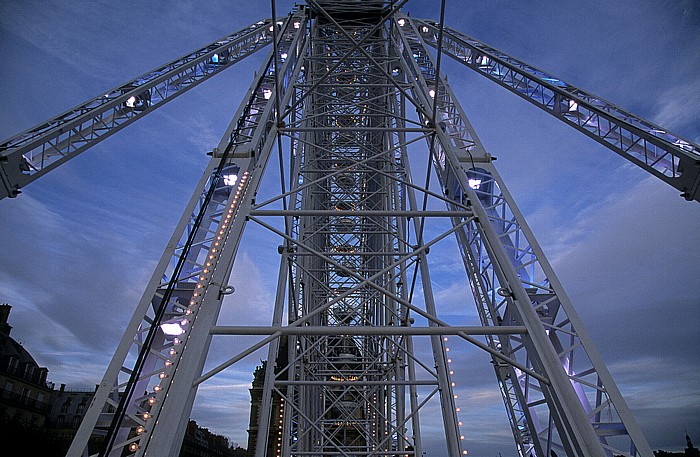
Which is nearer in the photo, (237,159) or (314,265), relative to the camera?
(237,159)

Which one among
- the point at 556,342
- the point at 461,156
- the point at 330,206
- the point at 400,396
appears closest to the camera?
the point at 556,342

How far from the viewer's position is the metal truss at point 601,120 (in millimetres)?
6627

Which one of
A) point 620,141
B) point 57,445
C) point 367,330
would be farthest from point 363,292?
point 57,445

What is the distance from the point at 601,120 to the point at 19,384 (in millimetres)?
29391

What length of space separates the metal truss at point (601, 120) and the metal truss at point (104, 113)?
210 inches

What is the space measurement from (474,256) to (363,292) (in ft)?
19.5

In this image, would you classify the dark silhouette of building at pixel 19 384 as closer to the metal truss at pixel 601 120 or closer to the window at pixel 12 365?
the window at pixel 12 365

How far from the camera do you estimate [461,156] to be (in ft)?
24.6

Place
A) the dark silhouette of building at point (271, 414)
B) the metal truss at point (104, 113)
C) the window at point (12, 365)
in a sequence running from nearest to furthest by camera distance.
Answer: the metal truss at point (104, 113), the window at point (12, 365), the dark silhouette of building at point (271, 414)

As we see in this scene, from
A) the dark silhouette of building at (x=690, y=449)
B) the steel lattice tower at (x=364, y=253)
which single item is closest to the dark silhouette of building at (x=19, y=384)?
the steel lattice tower at (x=364, y=253)

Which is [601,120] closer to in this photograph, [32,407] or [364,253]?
[364,253]

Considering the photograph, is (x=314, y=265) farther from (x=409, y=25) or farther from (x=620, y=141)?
(x=620, y=141)

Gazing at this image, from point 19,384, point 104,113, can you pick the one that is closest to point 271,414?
point 19,384

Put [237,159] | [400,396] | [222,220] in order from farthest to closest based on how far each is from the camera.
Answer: [400,396]
[237,159]
[222,220]
